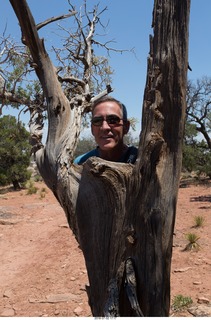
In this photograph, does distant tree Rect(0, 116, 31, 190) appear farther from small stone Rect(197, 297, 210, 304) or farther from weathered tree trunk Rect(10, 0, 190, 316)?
weathered tree trunk Rect(10, 0, 190, 316)

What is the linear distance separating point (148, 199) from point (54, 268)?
523cm

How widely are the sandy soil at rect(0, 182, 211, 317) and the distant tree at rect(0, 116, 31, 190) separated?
9.78 metres

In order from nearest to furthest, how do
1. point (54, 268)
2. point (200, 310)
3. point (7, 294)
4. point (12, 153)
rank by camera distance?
1. point (200, 310)
2. point (7, 294)
3. point (54, 268)
4. point (12, 153)

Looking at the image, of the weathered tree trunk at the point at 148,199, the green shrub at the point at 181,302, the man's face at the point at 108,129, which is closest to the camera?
the weathered tree trunk at the point at 148,199

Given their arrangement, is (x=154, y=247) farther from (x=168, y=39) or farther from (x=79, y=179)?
(x=168, y=39)

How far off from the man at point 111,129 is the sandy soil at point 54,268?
3023mm

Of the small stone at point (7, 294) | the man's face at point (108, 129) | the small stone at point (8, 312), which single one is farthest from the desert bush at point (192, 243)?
the man's face at point (108, 129)

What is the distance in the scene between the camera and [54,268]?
267 inches

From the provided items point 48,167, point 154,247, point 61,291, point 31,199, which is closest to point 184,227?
point 61,291

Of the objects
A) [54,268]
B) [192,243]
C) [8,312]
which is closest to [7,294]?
[8,312]

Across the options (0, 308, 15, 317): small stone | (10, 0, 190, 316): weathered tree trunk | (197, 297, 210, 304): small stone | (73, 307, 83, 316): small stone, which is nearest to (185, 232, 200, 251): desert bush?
(197, 297, 210, 304): small stone

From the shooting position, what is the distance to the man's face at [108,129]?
247cm

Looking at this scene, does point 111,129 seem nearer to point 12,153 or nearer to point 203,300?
point 203,300

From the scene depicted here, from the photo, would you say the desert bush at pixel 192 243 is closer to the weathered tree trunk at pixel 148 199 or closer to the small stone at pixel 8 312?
the small stone at pixel 8 312
